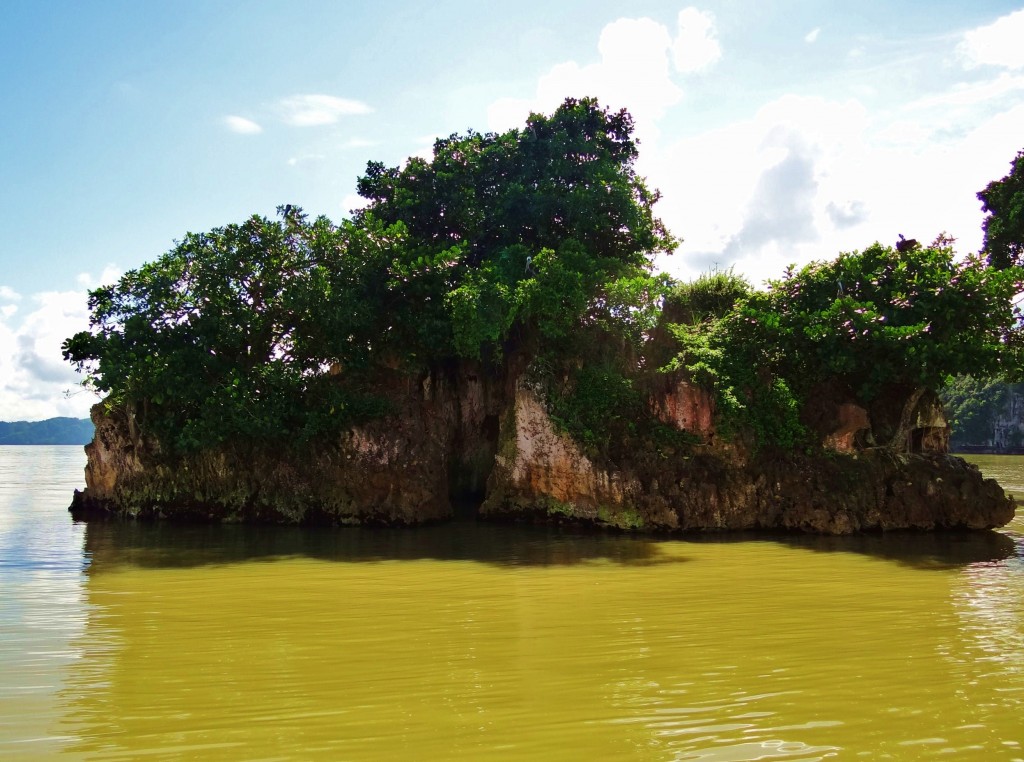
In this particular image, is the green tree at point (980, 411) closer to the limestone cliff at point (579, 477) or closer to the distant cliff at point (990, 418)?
the distant cliff at point (990, 418)

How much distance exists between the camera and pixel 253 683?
17.2 ft

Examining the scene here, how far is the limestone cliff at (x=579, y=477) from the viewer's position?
14.8 metres

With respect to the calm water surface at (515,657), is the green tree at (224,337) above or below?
above

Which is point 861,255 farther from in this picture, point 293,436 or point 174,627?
point 174,627

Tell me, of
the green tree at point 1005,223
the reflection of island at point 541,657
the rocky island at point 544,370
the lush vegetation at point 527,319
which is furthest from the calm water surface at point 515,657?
the green tree at point 1005,223

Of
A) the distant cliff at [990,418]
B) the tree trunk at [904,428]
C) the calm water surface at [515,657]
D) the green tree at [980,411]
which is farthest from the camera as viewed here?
the green tree at [980,411]

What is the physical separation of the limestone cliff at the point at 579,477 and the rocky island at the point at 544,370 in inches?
1.8

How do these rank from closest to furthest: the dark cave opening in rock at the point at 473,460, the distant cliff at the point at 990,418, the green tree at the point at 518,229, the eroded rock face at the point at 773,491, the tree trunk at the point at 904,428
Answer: the eroded rock face at the point at 773,491 → the tree trunk at the point at 904,428 → the green tree at the point at 518,229 → the dark cave opening in rock at the point at 473,460 → the distant cliff at the point at 990,418

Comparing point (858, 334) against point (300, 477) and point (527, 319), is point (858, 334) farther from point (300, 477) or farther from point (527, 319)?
point (300, 477)

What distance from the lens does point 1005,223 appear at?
74.1 feet

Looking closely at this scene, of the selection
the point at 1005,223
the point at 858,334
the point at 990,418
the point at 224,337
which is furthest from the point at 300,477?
the point at 990,418

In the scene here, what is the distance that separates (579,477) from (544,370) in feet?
8.36

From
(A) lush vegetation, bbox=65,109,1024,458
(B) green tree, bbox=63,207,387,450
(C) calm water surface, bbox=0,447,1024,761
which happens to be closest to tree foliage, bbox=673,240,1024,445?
(A) lush vegetation, bbox=65,109,1024,458

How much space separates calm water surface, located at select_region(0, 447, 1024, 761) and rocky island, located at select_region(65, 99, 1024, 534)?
142 inches
